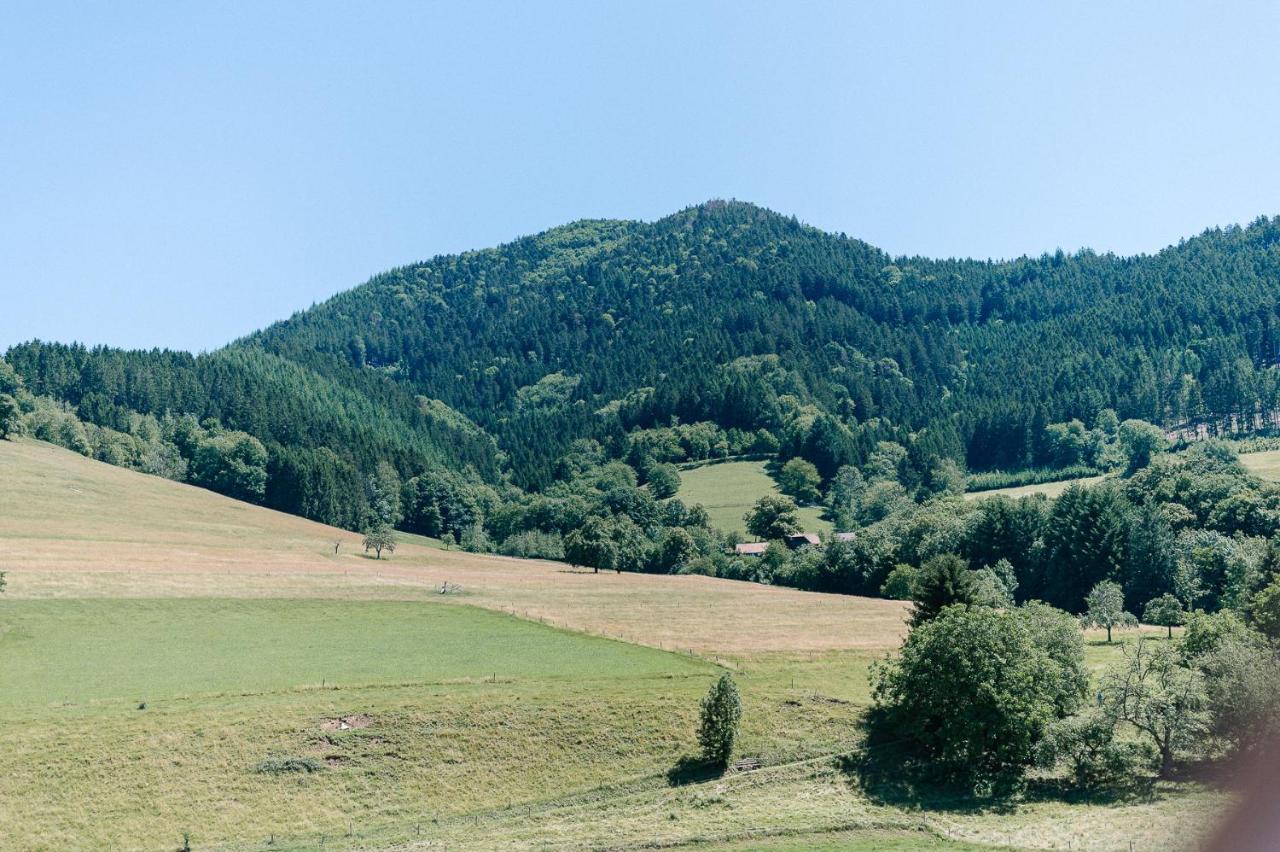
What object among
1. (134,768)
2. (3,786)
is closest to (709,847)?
(134,768)

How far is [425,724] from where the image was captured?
→ 192 ft

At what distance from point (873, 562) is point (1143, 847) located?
84227 mm

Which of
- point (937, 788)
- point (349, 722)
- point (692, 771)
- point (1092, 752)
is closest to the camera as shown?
point (937, 788)

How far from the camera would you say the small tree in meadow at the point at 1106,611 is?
88250mm

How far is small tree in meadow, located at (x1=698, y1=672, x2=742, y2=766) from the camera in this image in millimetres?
56406

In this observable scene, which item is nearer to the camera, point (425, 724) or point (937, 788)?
point (937, 788)

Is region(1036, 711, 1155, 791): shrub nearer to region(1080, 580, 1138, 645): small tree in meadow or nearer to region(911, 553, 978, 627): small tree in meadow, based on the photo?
region(911, 553, 978, 627): small tree in meadow

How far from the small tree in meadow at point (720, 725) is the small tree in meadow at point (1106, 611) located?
44.4 meters

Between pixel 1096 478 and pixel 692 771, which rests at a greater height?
pixel 1096 478

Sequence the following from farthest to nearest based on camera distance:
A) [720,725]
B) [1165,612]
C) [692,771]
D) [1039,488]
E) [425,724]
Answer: [1039,488]
[1165,612]
[425,724]
[720,725]
[692,771]

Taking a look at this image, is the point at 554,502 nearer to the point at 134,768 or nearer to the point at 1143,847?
the point at 134,768

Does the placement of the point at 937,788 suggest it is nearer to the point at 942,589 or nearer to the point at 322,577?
the point at 942,589

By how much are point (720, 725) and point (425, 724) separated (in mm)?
17136

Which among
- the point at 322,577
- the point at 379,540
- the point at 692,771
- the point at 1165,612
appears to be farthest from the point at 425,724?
the point at 379,540
